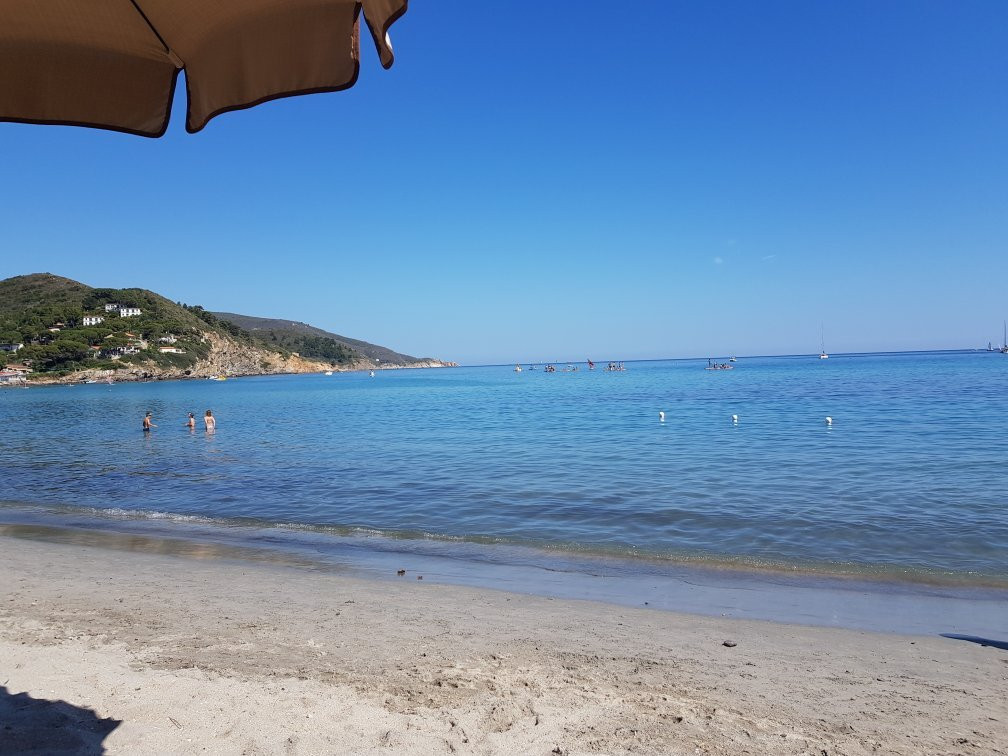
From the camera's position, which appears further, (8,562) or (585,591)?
(8,562)

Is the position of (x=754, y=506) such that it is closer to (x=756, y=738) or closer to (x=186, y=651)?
(x=756, y=738)

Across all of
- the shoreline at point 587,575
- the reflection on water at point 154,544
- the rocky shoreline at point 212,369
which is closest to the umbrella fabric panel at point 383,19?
the shoreline at point 587,575

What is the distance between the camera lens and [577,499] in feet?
45.8

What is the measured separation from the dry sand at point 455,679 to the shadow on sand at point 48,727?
16mm

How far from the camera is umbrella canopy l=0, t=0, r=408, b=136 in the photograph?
2436mm

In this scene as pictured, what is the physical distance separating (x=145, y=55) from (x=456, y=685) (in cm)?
447

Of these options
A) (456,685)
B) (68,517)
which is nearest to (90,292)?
(68,517)

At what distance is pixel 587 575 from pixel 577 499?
508cm

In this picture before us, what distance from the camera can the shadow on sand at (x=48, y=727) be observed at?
3723 mm

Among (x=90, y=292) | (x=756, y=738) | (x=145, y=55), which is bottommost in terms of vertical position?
(x=756, y=738)

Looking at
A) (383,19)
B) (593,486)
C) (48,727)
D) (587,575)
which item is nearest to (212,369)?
(593,486)

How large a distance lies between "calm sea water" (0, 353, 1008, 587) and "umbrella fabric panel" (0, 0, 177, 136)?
27.8 ft

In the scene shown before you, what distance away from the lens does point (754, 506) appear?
1282cm

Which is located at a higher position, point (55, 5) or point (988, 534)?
point (55, 5)
